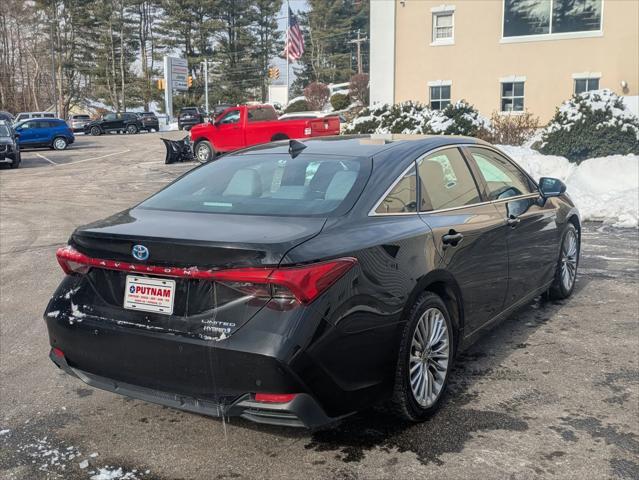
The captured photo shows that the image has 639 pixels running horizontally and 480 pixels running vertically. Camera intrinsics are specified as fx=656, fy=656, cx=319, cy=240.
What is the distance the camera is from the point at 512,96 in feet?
92.0

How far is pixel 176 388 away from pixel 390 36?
2860 centimetres

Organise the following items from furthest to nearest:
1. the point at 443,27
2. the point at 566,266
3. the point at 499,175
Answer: the point at 443,27
the point at 566,266
the point at 499,175

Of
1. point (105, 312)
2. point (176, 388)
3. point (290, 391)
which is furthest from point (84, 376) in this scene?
point (290, 391)

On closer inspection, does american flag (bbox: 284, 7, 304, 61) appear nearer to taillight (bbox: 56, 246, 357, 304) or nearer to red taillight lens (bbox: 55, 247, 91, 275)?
red taillight lens (bbox: 55, 247, 91, 275)

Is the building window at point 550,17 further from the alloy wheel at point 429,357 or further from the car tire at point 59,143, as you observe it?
the alloy wheel at point 429,357

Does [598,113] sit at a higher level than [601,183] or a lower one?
higher

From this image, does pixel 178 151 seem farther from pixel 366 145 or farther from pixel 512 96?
pixel 366 145

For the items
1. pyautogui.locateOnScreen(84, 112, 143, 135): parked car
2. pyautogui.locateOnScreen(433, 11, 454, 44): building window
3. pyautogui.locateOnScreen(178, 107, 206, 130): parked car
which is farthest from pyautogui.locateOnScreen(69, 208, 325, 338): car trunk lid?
pyautogui.locateOnScreen(178, 107, 206, 130): parked car

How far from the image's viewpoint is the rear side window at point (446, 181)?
396cm

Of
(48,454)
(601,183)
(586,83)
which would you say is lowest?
(48,454)

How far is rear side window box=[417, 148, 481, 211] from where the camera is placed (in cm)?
396

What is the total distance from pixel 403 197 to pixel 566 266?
286 cm

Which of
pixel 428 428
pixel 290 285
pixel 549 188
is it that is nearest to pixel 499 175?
pixel 549 188

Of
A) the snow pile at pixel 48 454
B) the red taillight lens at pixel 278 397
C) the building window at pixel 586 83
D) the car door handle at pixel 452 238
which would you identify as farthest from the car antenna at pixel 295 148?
the building window at pixel 586 83
